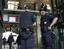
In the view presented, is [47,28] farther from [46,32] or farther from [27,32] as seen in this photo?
[27,32]

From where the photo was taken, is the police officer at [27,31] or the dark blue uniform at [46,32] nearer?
the police officer at [27,31]

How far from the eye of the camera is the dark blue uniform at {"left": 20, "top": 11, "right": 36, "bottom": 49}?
5.75 meters

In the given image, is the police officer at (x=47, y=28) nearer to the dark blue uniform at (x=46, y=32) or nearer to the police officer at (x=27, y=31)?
the dark blue uniform at (x=46, y=32)

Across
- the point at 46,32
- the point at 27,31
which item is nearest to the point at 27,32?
the point at 27,31

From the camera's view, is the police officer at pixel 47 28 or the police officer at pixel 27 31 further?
the police officer at pixel 47 28

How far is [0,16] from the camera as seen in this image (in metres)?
3.94

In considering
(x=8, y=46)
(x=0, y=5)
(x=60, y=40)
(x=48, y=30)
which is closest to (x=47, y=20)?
(x=48, y=30)

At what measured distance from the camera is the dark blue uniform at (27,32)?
18.9ft

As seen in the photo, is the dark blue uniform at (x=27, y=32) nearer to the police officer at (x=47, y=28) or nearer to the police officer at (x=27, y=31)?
the police officer at (x=27, y=31)

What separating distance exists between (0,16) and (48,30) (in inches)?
94.4

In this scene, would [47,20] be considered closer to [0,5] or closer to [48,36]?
[48,36]

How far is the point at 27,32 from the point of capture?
580 centimetres

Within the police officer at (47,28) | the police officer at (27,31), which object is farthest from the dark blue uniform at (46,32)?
the police officer at (27,31)

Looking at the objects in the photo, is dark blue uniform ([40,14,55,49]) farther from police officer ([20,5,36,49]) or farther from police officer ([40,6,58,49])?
police officer ([20,5,36,49])
